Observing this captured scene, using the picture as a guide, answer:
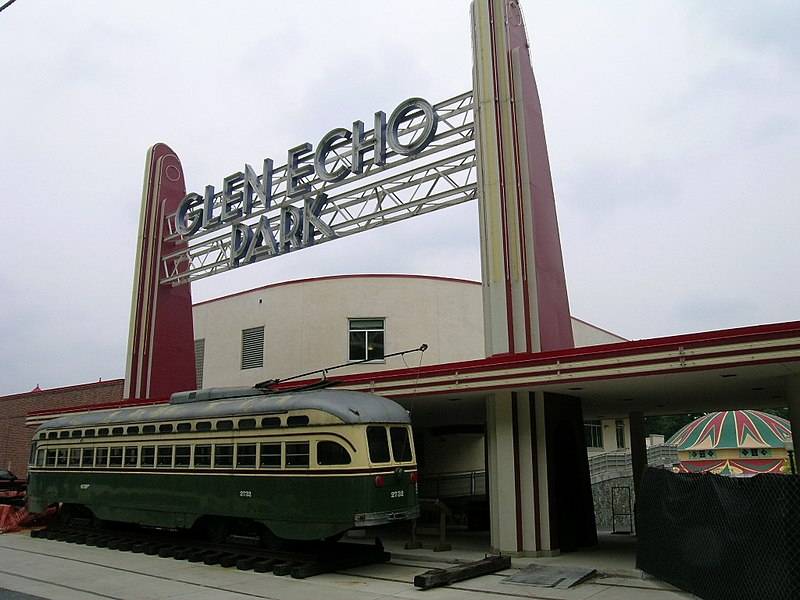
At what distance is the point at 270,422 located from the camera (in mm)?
13727

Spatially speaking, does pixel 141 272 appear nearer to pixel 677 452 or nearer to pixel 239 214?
pixel 239 214

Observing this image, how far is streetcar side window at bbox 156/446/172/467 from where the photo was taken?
51.5 ft

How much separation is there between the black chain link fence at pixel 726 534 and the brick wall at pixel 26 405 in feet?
82.4

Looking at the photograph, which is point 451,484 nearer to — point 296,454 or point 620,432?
point 296,454

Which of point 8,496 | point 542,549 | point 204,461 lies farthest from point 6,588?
point 8,496

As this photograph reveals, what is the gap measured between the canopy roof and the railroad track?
34183 millimetres

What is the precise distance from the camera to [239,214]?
2523 centimetres

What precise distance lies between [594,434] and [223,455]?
27.5 meters

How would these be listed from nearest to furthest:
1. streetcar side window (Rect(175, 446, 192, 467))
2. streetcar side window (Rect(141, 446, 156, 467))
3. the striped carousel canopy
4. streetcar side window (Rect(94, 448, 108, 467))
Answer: streetcar side window (Rect(175, 446, 192, 467)), streetcar side window (Rect(141, 446, 156, 467)), streetcar side window (Rect(94, 448, 108, 467)), the striped carousel canopy

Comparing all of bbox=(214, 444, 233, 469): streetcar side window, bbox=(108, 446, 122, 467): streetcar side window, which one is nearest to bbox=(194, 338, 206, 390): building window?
bbox=(108, 446, 122, 467): streetcar side window

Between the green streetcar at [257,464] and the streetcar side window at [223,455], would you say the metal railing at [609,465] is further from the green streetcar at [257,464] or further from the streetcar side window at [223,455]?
the streetcar side window at [223,455]

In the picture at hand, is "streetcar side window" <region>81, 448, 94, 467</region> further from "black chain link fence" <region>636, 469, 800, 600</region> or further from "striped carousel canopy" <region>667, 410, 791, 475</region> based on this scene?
"striped carousel canopy" <region>667, 410, 791, 475</region>

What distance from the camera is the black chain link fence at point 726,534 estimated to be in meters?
8.02

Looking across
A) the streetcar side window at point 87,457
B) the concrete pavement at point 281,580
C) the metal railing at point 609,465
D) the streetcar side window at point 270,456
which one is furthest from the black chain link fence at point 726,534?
the metal railing at point 609,465
